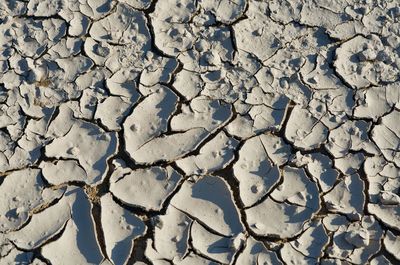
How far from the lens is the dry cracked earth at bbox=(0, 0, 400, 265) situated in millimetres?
2773

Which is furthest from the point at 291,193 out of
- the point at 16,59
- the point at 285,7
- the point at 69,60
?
the point at 16,59

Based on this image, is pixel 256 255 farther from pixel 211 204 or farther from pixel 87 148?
pixel 87 148

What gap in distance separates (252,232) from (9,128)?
4.21 ft

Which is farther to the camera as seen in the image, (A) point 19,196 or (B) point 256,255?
(A) point 19,196

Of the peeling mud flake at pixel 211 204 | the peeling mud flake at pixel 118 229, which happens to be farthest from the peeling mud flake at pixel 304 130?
the peeling mud flake at pixel 118 229

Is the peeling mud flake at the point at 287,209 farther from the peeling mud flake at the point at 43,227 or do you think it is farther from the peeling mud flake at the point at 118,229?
the peeling mud flake at the point at 43,227

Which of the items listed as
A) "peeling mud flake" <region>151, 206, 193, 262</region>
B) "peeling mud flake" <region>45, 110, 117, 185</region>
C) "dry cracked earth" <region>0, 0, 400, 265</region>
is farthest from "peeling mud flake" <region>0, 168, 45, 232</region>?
"peeling mud flake" <region>151, 206, 193, 262</region>

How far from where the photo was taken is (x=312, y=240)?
2783 mm

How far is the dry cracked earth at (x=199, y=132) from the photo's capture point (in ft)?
9.10

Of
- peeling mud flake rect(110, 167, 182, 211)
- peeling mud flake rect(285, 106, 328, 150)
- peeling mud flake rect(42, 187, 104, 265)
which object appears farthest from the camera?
peeling mud flake rect(285, 106, 328, 150)

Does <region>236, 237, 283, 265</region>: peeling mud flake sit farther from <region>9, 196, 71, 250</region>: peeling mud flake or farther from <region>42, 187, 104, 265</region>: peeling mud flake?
<region>9, 196, 71, 250</region>: peeling mud flake

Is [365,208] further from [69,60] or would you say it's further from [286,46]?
[69,60]

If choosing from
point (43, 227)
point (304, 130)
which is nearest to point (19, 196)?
point (43, 227)

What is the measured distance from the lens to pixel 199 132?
303cm
